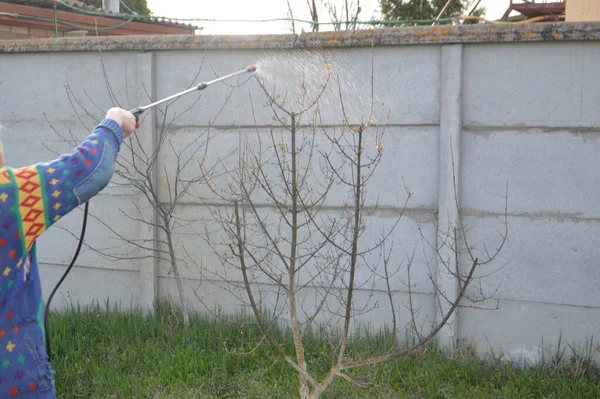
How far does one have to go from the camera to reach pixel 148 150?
5.27 m

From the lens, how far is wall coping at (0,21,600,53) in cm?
438

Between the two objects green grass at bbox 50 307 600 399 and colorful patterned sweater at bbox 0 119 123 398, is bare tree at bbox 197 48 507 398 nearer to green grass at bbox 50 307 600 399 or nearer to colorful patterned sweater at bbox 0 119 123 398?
green grass at bbox 50 307 600 399

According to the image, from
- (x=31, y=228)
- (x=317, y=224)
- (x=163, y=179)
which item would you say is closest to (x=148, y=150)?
(x=163, y=179)

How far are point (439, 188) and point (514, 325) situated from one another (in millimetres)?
969

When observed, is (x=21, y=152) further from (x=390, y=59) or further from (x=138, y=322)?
(x=390, y=59)

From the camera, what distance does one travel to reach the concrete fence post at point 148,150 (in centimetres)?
525

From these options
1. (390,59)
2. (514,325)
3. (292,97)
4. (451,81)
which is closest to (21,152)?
(292,97)

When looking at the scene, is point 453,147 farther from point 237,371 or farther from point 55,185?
point 55,185

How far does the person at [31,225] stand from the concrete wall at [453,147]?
2.55 meters

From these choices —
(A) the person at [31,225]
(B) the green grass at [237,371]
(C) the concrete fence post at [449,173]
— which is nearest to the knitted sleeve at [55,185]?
(A) the person at [31,225]

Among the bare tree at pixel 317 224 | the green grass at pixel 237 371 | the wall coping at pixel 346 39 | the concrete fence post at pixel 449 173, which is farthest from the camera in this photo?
the bare tree at pixel 317 224

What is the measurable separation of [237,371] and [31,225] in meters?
2.42

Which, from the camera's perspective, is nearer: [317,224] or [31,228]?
[31,228]

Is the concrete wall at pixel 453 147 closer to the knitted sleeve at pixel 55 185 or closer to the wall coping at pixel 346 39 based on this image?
the wall coping at pixel 346 39
